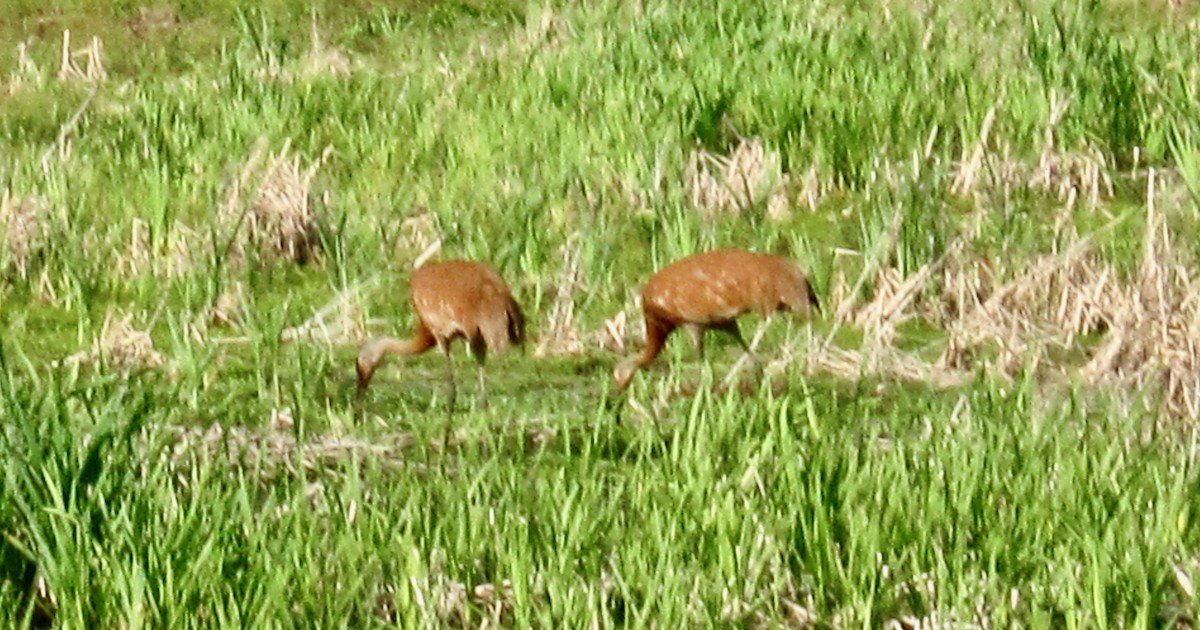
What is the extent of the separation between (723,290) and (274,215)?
210cm

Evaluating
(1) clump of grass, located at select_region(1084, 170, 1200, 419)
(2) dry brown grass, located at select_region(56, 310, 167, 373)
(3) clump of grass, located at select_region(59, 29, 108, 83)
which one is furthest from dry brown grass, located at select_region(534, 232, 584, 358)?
(3) clump of grass, located at select_region(59, 29, 108, 83)

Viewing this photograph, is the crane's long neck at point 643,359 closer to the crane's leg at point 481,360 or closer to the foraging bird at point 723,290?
the foraging bird at point 723,290

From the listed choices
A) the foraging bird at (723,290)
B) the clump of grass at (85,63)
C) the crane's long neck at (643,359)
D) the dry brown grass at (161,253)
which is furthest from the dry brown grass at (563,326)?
the clump of grass at (85,63)

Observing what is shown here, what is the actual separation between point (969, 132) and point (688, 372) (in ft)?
6.16

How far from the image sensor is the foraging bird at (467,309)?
5.49 meters

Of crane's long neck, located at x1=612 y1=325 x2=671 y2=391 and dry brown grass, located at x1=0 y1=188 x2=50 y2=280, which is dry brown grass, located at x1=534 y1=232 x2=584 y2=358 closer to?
crane's long neck, located at x1=612 y1=325 x2=671 y2=391

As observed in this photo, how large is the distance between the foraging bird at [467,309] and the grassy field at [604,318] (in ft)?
0.62

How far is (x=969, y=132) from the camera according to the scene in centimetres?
762

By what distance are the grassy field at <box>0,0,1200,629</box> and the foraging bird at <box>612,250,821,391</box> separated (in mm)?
176

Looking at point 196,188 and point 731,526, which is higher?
point 731,526

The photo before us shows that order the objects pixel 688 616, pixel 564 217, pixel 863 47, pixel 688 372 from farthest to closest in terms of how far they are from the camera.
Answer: pixel 863 47
pixel 564 217
pixel 688 372
pixel 688 616

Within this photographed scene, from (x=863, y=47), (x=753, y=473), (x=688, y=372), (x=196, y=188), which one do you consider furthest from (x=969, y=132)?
(x=753, y=473)

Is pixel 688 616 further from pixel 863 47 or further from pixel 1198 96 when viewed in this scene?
pixel 863 47

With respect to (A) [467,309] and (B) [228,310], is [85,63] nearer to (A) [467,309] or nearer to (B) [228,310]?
(B) [228,310]
